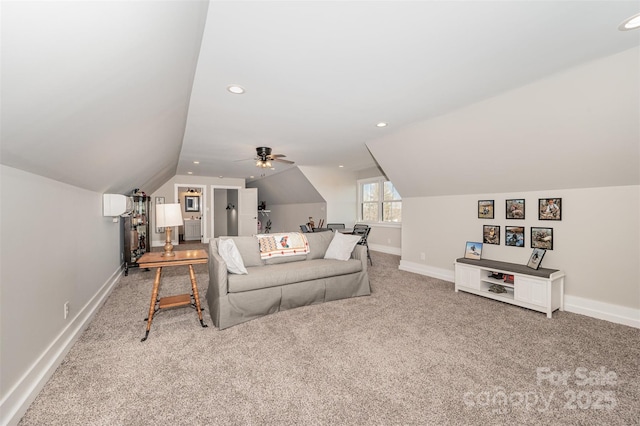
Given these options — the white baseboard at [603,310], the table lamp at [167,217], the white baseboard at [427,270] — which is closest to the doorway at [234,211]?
the white baseboard at [427,270]

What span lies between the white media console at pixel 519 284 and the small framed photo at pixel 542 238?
0.31 meters

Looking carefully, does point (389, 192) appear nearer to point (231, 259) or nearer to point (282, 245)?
point (282, 245)

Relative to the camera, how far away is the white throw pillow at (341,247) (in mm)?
3834

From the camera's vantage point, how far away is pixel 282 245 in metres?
3.68

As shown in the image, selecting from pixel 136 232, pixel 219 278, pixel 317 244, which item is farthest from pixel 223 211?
pixel 219 278

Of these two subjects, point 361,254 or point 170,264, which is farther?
point 361,254

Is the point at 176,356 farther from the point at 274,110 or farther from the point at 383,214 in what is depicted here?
the point at 383,214

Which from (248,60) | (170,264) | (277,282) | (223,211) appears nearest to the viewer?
(248,60)

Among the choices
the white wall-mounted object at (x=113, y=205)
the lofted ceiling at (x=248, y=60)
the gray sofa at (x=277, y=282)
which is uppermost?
the lofted ceiling at (x=248, y=60)

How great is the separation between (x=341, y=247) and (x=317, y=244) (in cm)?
35

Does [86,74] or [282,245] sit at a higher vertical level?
[86,74]

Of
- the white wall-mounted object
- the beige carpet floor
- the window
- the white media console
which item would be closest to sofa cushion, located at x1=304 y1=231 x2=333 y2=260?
the beige carpet floor

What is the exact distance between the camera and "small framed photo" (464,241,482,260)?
13.4 feet

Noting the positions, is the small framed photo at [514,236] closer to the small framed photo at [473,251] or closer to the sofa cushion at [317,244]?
the small framed photo at [473,251]
